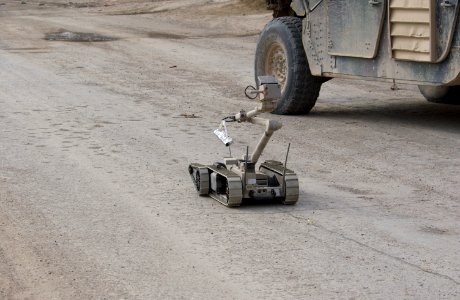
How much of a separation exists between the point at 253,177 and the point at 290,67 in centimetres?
471

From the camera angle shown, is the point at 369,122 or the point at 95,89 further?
the point at 95,89

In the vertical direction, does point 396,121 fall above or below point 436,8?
below

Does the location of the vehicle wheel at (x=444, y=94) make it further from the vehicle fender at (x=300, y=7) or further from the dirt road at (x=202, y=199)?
the vehicle fender at (x=300, y=7)

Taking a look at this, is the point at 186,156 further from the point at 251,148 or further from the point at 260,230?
the point at 260,230

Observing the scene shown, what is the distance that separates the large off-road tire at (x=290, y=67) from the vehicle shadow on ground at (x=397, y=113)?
0.22 meters

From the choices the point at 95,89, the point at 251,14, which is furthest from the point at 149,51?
the point at 251,14

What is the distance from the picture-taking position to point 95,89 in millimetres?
13742

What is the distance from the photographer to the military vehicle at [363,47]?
1006 centimetres

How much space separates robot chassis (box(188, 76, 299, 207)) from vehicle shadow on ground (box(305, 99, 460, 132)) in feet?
12.6

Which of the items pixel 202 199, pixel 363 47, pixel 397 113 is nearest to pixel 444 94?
pixel 397 113

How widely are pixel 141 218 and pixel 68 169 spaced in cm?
173

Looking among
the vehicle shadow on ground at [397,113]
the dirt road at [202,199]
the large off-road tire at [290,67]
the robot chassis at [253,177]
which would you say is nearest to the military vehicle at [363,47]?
the large off-road tire at [290,67]

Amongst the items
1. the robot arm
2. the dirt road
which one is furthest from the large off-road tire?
the robot arm

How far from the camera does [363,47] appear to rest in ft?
36.2
